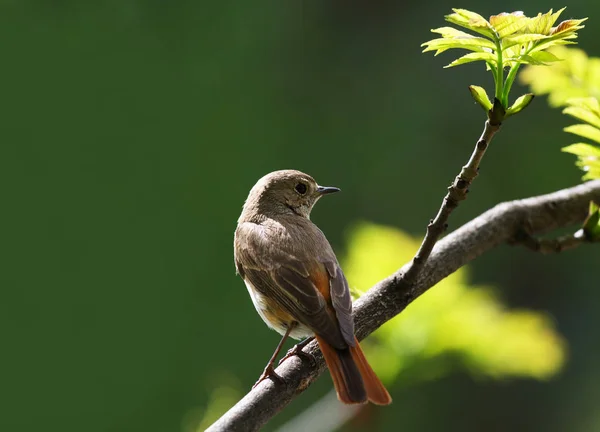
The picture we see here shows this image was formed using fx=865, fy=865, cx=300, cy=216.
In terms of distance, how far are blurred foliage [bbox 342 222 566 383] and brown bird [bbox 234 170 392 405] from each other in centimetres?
12

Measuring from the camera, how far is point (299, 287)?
2.36 metres

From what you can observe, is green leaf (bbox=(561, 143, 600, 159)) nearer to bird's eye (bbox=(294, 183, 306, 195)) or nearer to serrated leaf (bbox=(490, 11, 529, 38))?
serrated leaf (bbox=(490, 11, 529, 38))

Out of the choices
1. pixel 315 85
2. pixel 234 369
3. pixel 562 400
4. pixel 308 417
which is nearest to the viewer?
pixel 308 417

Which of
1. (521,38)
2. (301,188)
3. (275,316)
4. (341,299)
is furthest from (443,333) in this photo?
(521,38)

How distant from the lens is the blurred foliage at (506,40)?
4.85ft

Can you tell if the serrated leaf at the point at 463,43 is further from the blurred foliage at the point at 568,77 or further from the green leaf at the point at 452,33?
the blurred foliage at the point at 568,77

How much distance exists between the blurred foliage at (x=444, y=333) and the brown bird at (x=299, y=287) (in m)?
0.12

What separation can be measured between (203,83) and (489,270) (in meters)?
2.34

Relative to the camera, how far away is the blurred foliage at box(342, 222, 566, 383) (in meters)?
2.32

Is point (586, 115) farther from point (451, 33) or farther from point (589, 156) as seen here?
point (451, 33)

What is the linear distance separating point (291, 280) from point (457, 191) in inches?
30.6

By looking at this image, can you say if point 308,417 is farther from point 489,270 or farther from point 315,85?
point 315,85

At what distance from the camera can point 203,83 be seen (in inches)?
217

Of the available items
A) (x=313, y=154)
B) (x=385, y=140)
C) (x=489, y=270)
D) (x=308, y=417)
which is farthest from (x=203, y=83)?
(x=308, y=417)
